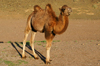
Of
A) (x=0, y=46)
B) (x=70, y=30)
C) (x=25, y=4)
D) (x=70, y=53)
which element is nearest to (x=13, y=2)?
(x=25, y=4)

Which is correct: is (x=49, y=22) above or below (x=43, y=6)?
above

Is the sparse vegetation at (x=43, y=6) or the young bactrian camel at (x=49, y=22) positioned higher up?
the young bactrian camel at (x=49, y=22)

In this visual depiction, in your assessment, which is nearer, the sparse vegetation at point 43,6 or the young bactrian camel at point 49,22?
the young bactrian camel at point 49,22

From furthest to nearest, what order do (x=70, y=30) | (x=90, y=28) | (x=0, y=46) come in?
1. (x=90, y=28)
2. (x=70, y=30)
3. (x=0, y=46)

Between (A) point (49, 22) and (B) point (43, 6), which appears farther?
(B) point (43, 6)

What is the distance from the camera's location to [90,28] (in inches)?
822

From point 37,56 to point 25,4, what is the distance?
80.1 feet

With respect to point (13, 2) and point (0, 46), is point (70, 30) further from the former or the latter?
point (13, 2)

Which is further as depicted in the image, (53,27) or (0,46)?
(0,46)

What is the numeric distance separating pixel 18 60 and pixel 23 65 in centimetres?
65

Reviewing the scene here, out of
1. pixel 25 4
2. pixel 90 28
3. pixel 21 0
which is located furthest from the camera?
pixel 21 0

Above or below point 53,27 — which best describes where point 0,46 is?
below

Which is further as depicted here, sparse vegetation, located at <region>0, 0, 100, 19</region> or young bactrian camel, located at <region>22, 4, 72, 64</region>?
sparse vegetation, located at <region>0, 0, 100, 19</region>

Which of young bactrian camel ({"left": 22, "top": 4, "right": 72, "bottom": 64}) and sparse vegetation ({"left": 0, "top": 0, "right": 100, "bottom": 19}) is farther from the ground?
young bactrian camel ({"left": 22, "top": 4, "right": 72, "bottom": 64})
